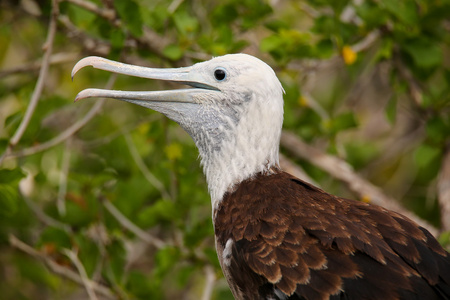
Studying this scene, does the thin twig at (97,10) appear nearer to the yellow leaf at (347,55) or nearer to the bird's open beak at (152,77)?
the bird's open beak at (152,77)

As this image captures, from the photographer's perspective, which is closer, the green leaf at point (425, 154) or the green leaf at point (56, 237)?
the green leaf at point (56, 237)

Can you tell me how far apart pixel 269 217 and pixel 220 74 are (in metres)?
0.75

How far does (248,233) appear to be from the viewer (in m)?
2.93

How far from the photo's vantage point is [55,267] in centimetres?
439

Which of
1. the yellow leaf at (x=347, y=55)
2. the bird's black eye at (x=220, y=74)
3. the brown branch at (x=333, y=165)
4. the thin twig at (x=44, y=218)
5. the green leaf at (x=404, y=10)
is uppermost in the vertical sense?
the green leaf at (x=404, y=10)

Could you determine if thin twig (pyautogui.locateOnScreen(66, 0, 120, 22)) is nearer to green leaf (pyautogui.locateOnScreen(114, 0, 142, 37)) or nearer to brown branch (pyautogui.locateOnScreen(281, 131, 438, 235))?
green leaf (pyautogui.locateOnScreen(114, 0, 142, 37))

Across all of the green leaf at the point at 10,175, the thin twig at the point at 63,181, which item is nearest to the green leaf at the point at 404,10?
the thin twig at the point at 63,181

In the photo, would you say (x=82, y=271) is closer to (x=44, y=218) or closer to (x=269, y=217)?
(x=44, y=218)

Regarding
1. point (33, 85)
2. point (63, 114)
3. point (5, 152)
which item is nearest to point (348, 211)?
point (5, 152)

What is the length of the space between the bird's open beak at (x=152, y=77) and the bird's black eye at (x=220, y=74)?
51mm

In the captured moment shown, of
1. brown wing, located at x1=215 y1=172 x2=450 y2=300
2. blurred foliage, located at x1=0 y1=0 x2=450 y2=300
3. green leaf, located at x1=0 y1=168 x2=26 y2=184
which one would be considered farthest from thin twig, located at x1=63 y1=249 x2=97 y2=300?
brown wing, located at x1=215 y1=172 x2=450 y2=300

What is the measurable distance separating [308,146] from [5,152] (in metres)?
2.17

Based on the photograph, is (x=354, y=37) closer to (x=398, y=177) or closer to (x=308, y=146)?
(x=308, y=146)

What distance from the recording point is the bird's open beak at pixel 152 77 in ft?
10.4
